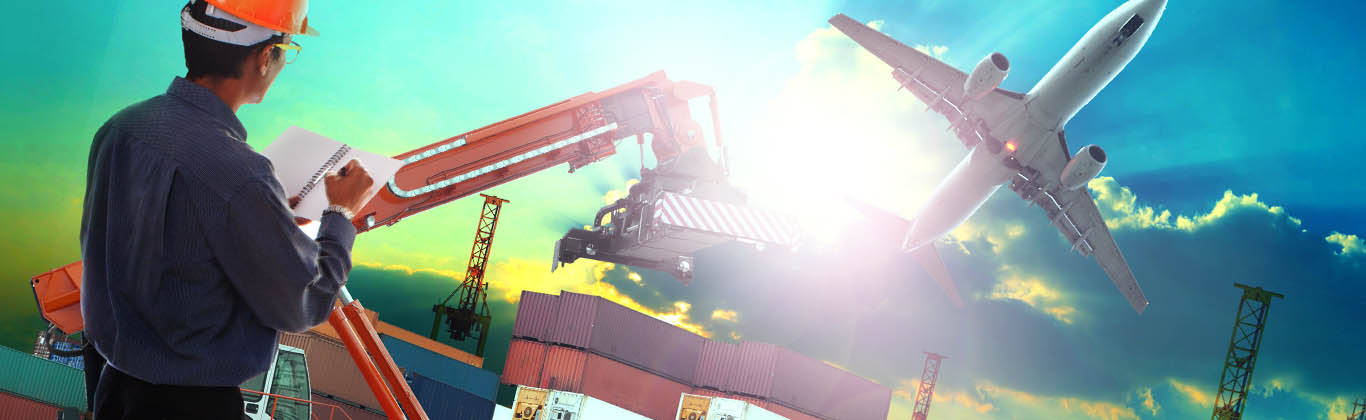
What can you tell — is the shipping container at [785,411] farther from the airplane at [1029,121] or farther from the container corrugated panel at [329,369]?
the container corrugated panel at [329,369]

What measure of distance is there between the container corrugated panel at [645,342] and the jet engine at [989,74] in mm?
15520

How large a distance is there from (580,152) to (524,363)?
18289 millimetres

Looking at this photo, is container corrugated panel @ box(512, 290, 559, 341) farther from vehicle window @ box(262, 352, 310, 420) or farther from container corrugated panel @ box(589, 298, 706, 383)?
vehicle window @ box(262, 352, 310, 420)

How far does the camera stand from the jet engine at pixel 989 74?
22.6 m

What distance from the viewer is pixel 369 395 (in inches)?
1129

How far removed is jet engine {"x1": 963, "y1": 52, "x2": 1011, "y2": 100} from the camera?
74.2 ft

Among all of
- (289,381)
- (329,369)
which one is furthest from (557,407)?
(289,381)

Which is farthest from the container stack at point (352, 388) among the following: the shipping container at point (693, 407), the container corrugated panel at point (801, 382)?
the container corrugated panel at point (801, 382)

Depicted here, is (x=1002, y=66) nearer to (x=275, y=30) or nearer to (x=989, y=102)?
(x=989, y=102)

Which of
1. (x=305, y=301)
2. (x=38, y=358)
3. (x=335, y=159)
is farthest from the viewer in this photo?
(x=38, y=358)

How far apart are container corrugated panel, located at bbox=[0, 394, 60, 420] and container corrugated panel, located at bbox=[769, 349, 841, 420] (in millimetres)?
23671

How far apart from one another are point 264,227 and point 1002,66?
23.3 m

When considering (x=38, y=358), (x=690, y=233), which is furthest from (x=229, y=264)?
(x=38, y=358)

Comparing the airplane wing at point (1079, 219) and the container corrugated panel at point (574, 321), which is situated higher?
the airplane wing at point (1079, 219)
